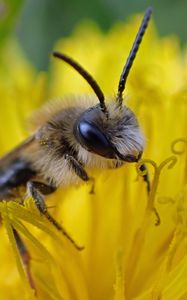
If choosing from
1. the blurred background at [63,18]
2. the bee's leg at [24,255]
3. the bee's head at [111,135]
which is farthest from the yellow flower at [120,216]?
the blurred background at [63,18]

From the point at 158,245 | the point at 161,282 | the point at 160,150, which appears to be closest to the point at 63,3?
the point at 160,150

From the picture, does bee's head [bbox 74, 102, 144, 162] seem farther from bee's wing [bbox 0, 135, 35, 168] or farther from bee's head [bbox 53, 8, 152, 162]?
bee's wing [bbox 0, 135, 35, 168]

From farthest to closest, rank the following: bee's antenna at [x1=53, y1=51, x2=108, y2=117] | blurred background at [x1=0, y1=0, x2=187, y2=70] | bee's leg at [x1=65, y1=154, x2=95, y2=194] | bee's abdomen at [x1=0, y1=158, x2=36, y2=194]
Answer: blurred background at [x1=0, y1=0, x2=187, y2=70]
bee's abdomen at [x1=0, y1=158, x2=36, y2=194]
bee's leg at [x1=65, y1=154, x2=95, y2=194]
bee's antenna at [x1=53, y1=51, x2=108, y2=117]

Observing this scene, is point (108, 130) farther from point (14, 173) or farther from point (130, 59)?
point (14, 173)

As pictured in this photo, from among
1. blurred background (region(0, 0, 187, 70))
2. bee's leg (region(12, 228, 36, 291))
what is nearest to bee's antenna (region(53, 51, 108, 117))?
bee's leg (region(12, 228, 36, 291))

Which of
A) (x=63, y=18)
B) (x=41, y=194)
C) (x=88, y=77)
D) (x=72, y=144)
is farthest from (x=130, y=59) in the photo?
(x=63, y=18)

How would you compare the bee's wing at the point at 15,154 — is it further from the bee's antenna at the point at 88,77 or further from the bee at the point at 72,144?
the bee's antenna at the point at 88,77
